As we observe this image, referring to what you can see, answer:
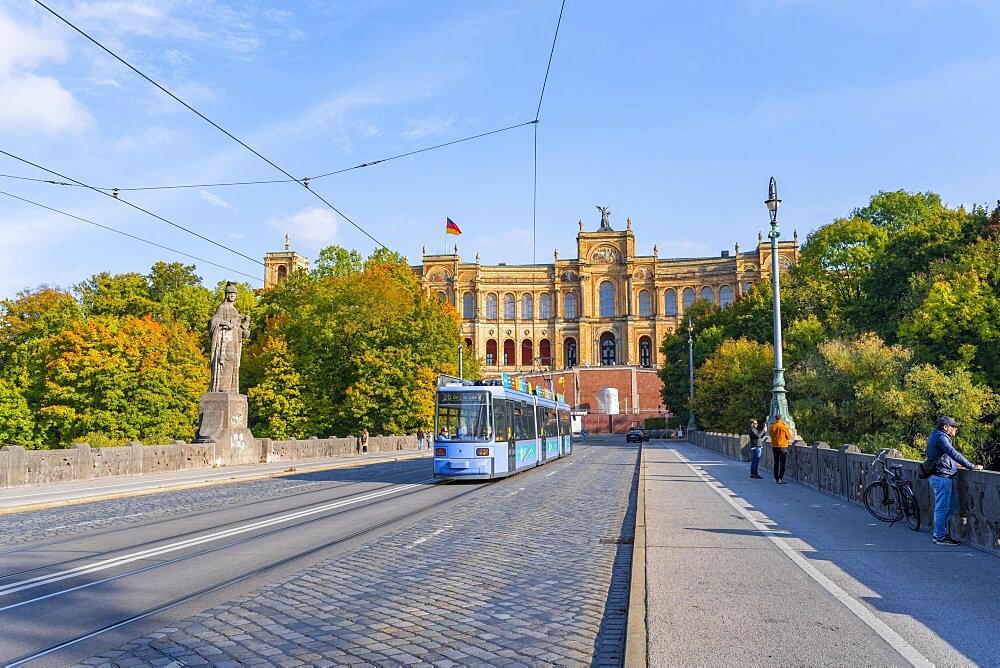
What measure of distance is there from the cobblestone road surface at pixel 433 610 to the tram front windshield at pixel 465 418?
9852 millimetres

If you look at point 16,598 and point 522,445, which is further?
point 522,445

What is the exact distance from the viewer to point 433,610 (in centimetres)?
719

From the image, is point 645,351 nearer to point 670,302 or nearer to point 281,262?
point 670,302

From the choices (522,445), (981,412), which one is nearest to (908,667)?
(522,445)

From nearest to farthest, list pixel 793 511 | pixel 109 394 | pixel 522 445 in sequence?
1. pixel 793 511
2. pixel 522 445
3. pixel 109 394

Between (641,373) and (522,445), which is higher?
(641,373)

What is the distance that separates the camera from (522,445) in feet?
86.4

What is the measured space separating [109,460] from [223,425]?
7.17m

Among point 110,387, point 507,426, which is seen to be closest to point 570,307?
point 110,387

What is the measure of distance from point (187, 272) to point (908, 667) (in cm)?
7275

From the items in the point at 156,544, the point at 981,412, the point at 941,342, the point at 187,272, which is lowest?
the point at 156,544

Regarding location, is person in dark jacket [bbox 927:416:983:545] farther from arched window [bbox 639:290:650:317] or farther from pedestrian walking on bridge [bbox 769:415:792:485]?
arched window [bbox 639:290:650:317]

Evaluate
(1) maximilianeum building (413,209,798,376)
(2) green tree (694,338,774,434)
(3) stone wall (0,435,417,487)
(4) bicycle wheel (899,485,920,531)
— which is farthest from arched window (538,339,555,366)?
(4) bicycle wheel (899,485,920,531)

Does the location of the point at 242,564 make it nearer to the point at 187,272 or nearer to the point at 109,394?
the point at 109,394
